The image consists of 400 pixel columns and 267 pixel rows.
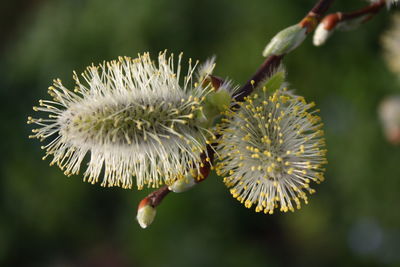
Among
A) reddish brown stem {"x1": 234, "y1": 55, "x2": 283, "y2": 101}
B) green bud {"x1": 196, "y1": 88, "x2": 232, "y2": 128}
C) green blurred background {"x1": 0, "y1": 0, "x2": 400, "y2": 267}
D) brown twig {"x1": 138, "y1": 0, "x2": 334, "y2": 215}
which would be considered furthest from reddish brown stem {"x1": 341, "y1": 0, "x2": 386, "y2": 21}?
green blurred background {"x1": 0, "y1": 0, "x2": 400, "y2": 267}

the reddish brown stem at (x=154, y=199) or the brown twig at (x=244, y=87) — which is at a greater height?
the brown twig at (x=244, y=87)

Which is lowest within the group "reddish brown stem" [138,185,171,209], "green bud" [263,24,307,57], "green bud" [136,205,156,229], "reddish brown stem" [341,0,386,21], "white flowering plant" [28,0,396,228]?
"green bud" [136,205,156,229]

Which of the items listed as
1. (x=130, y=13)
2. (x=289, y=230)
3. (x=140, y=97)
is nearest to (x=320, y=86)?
(x=130, y=13)

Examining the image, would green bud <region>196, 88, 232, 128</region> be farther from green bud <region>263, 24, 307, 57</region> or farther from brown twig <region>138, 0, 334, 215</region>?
green bud <region>263, 24, 307, 57</region>

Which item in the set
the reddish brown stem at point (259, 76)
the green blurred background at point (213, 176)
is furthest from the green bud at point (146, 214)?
the green blurred background at point (213, 176)

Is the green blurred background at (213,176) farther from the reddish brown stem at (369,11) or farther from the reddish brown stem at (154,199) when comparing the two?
the reddish brown stem at (154,199)

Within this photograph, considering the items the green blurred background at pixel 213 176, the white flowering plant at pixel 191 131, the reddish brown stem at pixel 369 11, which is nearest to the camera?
the white flowering plant at pixel 191 131
